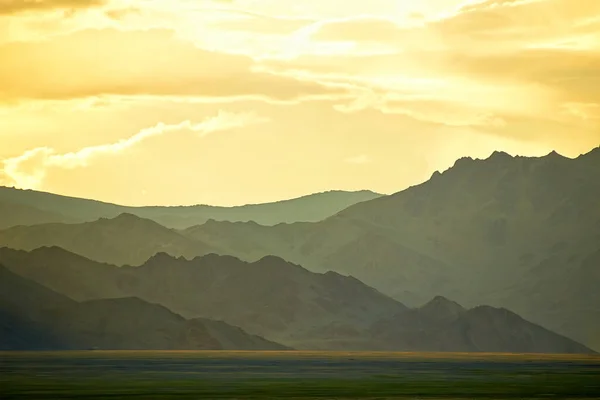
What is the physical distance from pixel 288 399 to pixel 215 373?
4093 cm

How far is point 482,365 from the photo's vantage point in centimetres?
18738

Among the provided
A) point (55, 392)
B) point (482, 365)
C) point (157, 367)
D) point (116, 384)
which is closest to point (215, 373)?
point (157, 367)

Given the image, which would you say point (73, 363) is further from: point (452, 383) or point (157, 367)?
point (452, 383)

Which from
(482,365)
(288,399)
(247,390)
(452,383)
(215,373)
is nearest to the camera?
(288,399)

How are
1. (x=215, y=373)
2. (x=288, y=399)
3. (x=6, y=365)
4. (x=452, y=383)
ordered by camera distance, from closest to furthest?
1. (x=288, y=399)
2. (x=452, y=383)
3. (x=215, y=373)
4. (x=6, y=365)

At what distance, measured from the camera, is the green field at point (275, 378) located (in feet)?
372

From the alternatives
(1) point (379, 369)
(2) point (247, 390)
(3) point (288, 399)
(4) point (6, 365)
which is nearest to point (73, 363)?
(4) point (6, 365)

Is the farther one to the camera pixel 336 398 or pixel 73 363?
pixel 73 363

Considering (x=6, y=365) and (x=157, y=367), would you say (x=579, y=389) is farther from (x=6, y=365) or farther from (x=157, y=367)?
(x=6, y=365)

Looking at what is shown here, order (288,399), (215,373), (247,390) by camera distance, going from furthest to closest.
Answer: (215,373)
(247,390)
(288,399)

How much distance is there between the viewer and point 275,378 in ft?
463

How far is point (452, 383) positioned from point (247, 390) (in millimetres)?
26697

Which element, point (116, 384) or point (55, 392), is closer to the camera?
point (55, 392)

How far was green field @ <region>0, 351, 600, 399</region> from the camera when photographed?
113 metres
